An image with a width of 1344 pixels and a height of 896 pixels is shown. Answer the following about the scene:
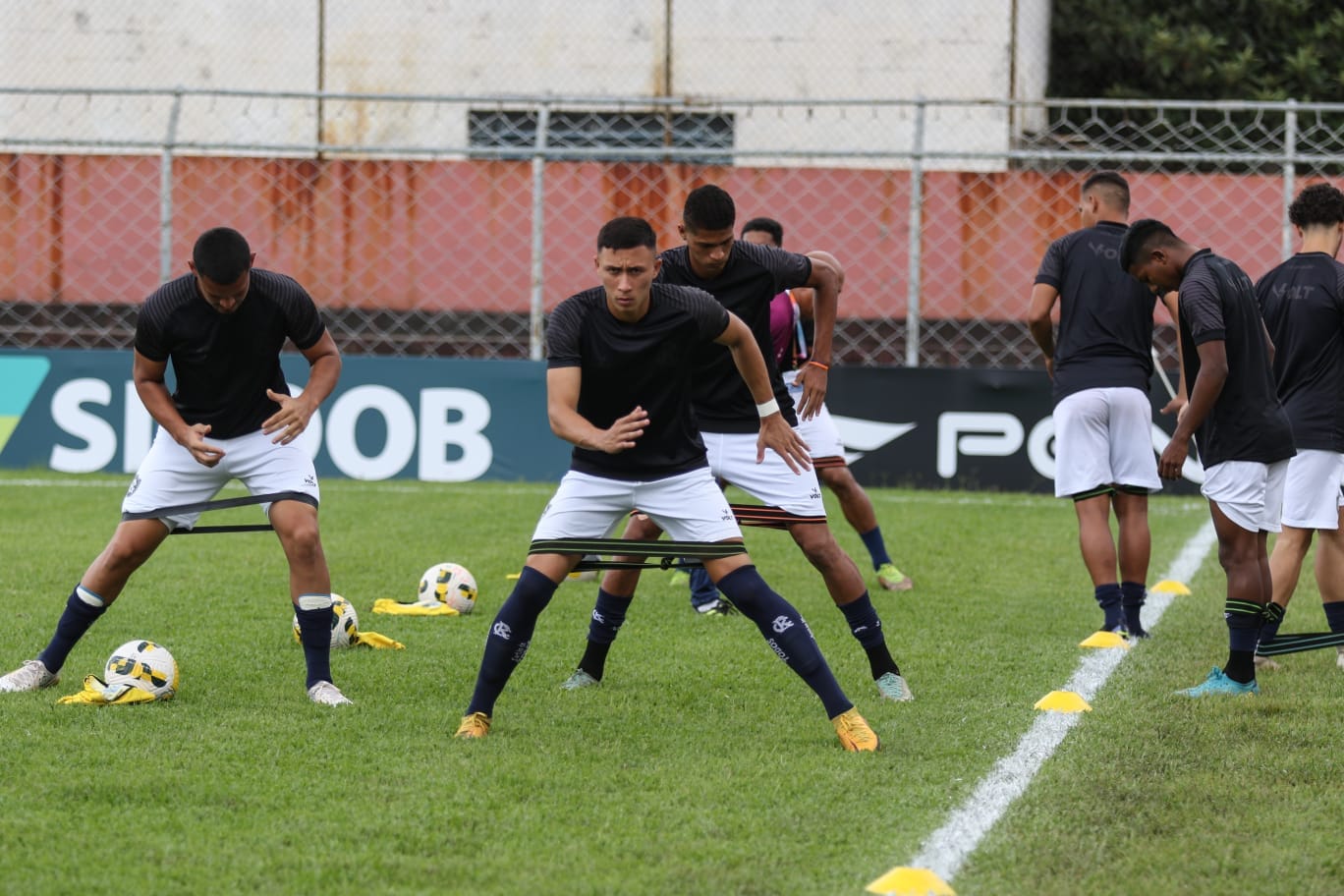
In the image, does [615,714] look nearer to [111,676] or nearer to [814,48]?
[111,676]

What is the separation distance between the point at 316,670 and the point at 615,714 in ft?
3.86

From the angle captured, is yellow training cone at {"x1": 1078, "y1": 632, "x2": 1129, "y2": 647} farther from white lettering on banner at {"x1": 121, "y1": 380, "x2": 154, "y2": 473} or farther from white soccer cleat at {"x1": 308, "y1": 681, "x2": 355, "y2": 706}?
white lettering on banner at {"x1": 121, "y1": 380, "x2": 154, "y2": 473}

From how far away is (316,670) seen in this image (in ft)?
20.8

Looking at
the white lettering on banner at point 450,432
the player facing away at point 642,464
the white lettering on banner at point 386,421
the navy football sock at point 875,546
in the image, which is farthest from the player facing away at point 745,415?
the white lettering on banner at point 386,421

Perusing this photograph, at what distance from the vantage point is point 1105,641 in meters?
7.64

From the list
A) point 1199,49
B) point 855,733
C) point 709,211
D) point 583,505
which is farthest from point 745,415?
point 1199,49

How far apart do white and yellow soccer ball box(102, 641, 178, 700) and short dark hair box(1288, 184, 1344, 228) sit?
4886mm

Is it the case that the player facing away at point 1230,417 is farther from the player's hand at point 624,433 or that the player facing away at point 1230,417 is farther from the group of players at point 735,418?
the player's hand at point 624,433

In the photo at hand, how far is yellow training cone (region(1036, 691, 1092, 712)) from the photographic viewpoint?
6.29m

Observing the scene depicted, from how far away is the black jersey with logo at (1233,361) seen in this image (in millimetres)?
6262

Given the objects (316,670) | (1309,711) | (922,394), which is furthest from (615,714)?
(922,394)

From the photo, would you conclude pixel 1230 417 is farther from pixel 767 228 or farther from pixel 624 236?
pixel 767 228

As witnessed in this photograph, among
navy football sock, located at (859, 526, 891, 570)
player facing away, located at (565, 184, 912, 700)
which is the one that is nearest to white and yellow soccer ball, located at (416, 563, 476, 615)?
player facing away, located at (565, 184, 912, 700)

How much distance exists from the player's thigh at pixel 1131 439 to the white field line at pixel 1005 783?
0.87 meters
